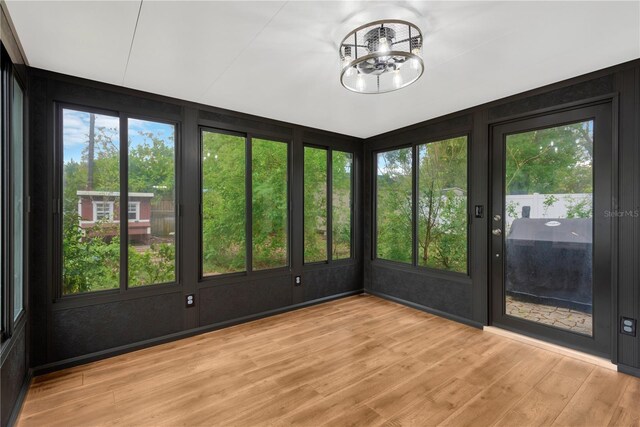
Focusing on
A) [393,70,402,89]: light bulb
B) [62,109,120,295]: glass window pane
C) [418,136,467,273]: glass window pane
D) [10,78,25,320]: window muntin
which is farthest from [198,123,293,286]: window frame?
[393,70,402,89]: light bulb

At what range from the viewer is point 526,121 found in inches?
123

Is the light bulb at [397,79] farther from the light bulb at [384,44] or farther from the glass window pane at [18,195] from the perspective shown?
the glass window pane at [18,195]

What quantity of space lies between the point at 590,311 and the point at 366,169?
10.5 ft

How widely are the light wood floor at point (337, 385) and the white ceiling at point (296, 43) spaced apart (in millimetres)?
2511

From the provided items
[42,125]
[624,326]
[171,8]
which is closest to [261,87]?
[171,8]

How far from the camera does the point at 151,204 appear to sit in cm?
307

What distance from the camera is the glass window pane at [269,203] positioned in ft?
12.5

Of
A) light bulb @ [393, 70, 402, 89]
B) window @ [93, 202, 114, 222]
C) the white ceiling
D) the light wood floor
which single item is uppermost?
the white ceiling

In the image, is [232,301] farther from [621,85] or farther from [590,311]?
[621,85]

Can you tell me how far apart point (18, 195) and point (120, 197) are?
0.74 meters

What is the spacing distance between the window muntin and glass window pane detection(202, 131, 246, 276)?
1464 millimetres

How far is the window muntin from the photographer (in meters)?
2.10

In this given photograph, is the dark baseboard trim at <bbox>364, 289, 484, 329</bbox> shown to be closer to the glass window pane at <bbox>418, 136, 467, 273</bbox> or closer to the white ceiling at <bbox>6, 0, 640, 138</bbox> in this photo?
the glass window pane at <bbox>418, 136, 467, 273</bbox>

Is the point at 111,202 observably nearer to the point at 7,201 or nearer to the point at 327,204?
the point at 7,201
